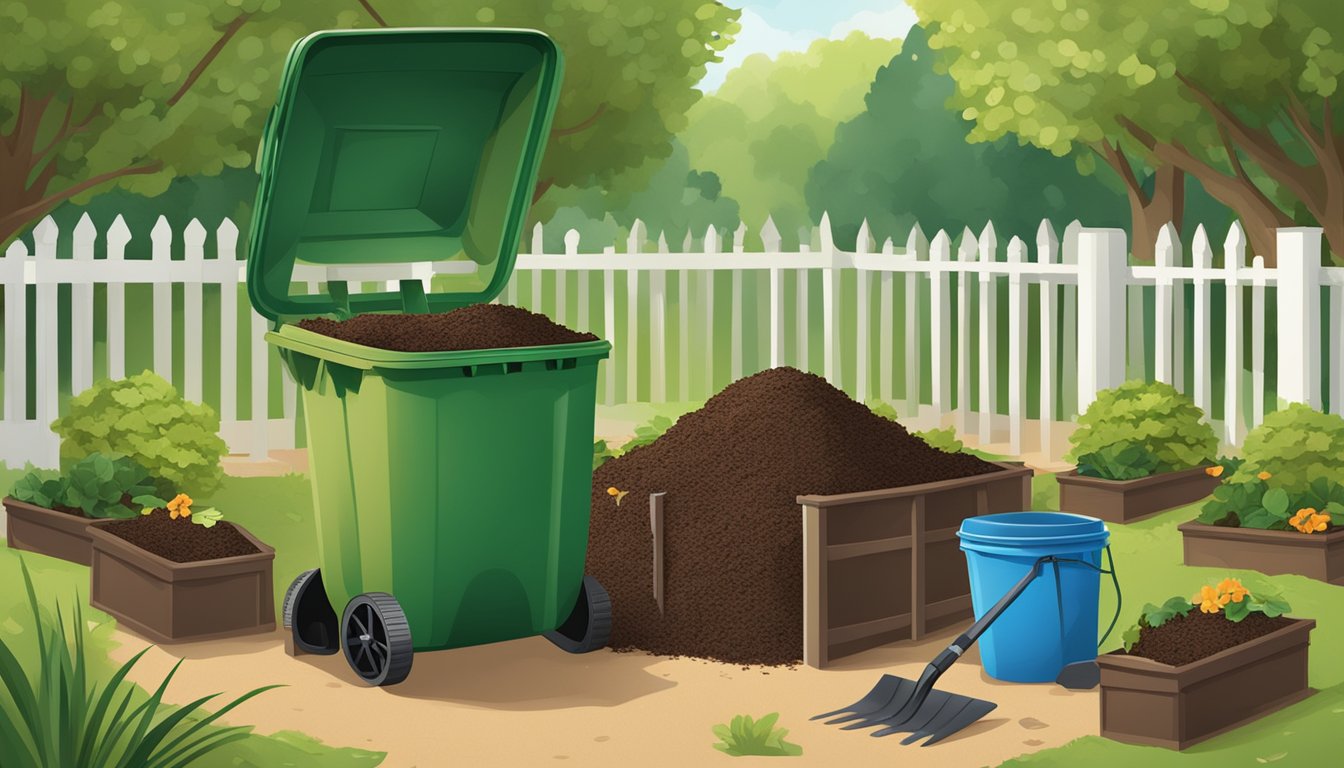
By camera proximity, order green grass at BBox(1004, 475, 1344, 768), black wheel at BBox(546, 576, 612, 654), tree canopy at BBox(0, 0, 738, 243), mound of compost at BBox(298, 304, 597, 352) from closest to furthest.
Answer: green grass at BBox(1004, 475, 1344, 768)
mound of compost at BBox(298, 304, 597, 352)
black wheel at BBox(546, 576, 612, 654)
tree canopy at BBox(0, 0, 738, 243)

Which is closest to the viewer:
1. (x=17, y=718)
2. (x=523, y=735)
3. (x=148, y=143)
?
(x=17, y=718)

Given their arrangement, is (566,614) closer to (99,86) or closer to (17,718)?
(17,718)

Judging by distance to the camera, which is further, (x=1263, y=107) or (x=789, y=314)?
(x=789, y=314)

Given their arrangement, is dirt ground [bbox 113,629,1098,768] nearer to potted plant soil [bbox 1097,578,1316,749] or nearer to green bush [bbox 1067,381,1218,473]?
potted plant soil [bbox 1097,578,1316,749]

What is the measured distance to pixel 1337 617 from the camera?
670 centimetres

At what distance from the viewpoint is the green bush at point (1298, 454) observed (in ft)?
25.0

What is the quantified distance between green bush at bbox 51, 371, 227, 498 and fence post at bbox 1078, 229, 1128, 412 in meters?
5.04

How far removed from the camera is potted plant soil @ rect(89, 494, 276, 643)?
22.2 feet

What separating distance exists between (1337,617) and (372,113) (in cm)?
392

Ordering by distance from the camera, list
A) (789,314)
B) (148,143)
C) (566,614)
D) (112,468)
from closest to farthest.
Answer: (566,614) → (112,468) → (148,143) → (789,314)

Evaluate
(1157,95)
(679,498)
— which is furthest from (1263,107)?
(679,498)

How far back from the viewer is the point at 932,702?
577 centimetres

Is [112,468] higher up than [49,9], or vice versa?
[49,9]

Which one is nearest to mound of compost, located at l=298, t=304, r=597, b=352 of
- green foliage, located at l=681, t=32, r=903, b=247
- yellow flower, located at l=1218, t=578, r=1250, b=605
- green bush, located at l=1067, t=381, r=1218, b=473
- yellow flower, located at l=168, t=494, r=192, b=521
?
yellow flower, located at l=168, t=494, r=192, b=521
